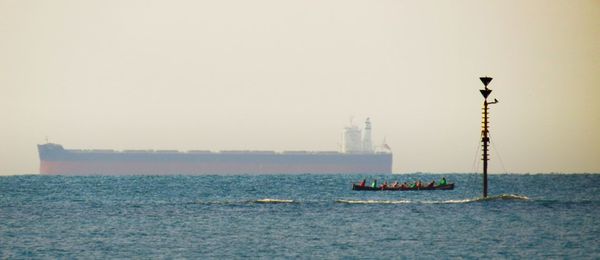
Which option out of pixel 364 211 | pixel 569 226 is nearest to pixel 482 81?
pixel 364 211

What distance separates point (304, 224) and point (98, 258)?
2078cm

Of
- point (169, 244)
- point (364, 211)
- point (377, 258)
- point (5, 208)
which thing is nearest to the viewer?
point (377, 258)

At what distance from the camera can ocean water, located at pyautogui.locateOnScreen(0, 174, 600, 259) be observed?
56.2 m

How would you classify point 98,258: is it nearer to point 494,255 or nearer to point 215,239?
point 215,239

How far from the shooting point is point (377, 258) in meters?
53.2

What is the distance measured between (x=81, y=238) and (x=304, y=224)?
15720 millimetres

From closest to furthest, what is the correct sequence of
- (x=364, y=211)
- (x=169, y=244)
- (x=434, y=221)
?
(x=169, y=244)
(x=434, y=221)
(x=364, y=211)

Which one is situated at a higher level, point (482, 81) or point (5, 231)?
point (482, 81)

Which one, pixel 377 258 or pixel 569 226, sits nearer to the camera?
pixel 377 258

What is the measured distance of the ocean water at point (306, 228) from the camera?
2213 inches

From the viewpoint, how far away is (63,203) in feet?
330

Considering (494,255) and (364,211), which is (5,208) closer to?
(364,211)

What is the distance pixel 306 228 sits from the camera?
6862 cm

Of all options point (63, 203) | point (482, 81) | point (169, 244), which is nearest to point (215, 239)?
point (169, 244)
